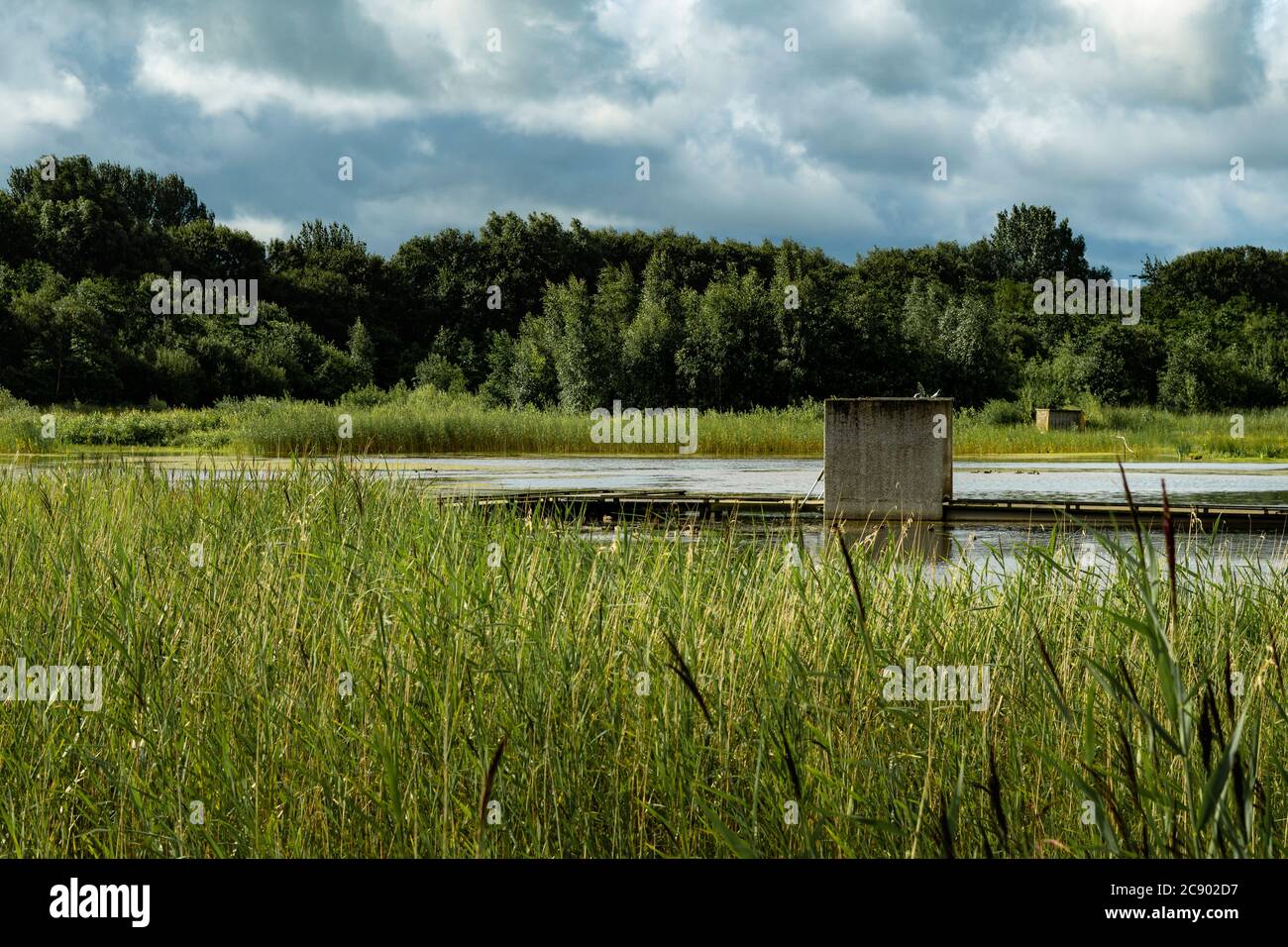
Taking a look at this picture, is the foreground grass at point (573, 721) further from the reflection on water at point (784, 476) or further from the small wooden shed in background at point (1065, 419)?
the small wooden shed in background at point (1065, 419)

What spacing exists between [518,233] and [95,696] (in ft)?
158

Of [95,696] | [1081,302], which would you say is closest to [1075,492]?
[95,696]

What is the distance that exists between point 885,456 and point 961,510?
0.97 meters

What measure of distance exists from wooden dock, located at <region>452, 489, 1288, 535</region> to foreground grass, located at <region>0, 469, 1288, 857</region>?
4662 millimetres

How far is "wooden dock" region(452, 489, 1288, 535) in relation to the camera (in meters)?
8.64

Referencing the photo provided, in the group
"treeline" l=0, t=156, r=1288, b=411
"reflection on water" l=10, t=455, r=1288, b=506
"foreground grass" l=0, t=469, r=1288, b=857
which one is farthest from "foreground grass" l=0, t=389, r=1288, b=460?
"foreground grass" l=0, t=469, r=1288, b=857

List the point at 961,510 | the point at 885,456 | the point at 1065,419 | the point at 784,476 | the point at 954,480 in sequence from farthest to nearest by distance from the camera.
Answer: the point at 1065,419, the point at 784,476, the point at 954,480, the point at 961,510, the point at 885,456

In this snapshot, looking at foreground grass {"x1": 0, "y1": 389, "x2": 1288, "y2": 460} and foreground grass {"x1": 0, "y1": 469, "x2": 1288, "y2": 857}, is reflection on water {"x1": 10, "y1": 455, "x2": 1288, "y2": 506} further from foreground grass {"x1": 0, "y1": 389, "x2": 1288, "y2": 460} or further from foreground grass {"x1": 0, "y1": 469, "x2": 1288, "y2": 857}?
foreground grass {"x1": 0, "y1": 469, "x2": 1288, "y2": 857}

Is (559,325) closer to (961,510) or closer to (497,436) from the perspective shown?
(497,436)

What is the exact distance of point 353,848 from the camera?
7.62 feet

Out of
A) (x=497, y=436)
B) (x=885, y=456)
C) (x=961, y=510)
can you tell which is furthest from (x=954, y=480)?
(x=497, y=436)

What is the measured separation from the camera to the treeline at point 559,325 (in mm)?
35469

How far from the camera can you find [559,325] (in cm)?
3722
